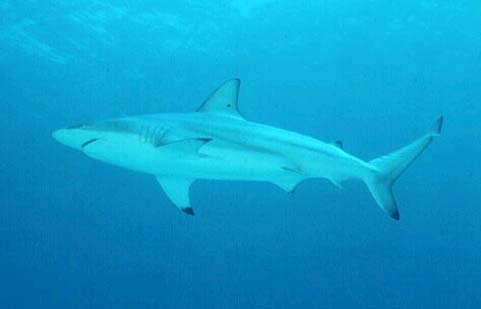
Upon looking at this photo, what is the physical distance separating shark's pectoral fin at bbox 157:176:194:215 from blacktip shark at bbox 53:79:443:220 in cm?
1

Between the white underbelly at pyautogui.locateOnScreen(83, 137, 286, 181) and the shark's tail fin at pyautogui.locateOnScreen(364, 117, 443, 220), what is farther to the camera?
the shark's tail fin at pyautogui.locateOnScreen(364, 117, 443, 220)

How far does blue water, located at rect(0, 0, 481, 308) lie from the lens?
1814cm

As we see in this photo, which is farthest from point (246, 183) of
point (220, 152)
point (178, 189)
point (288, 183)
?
point (220, 152)

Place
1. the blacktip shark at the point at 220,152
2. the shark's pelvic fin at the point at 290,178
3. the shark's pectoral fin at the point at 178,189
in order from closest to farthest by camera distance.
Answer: the blacktip shark at the point at 220,152
the shark's pelvic fin at the point at 290,178
the shark's pectoral fin at the point at 178,189

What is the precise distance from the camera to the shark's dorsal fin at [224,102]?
529 centimetres

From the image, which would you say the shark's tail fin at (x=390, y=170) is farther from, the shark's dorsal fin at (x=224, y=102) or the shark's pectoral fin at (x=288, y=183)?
the shark's dorsal fin at (x=224, y=102)

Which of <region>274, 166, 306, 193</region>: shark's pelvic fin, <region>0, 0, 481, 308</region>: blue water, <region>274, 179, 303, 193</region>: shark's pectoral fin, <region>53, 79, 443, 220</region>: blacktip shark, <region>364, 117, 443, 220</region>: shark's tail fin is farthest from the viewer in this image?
<region>0, 0, 481, 308</region>: blue water

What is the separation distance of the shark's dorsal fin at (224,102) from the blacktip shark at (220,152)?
12 mm

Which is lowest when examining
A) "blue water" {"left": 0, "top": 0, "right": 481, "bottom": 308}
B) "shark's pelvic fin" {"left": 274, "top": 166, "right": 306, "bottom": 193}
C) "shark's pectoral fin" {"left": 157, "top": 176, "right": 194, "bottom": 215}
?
"shark's pectoral fin" {"left": 157, "top": 176, "right": 194, "bottom": 215}

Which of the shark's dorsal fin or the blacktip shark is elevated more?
the shark's dorsal fin

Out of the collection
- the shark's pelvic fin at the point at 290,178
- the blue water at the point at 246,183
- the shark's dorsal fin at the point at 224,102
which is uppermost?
the blue water at the point at 246,183

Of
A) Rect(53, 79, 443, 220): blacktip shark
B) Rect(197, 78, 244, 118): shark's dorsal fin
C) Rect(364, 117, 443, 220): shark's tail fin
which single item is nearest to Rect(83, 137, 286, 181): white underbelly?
Rect(53, 79, 443, 220): blacktip shark

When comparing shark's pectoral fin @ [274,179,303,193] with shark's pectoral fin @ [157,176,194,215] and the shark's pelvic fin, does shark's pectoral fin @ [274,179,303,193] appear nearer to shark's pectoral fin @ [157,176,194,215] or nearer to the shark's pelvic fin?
the shark's pelvic fin

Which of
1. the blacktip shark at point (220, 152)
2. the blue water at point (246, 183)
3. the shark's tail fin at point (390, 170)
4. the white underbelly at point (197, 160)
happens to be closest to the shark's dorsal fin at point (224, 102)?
the blacktip shark at point (220, 152)
